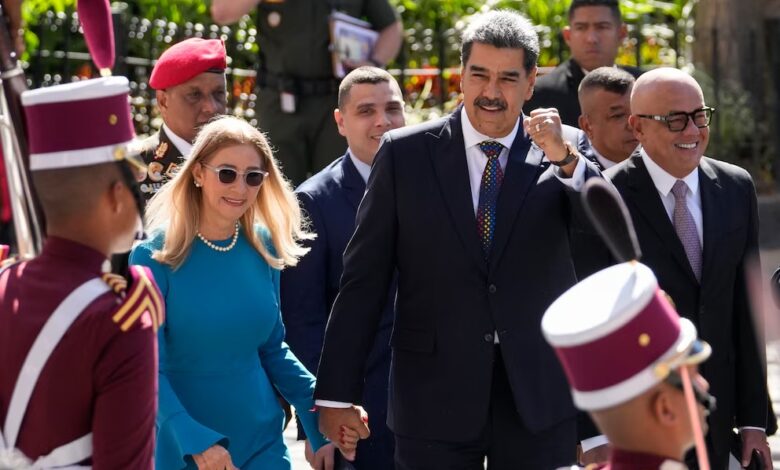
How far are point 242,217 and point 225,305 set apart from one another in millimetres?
425

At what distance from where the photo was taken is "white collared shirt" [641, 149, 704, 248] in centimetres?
560

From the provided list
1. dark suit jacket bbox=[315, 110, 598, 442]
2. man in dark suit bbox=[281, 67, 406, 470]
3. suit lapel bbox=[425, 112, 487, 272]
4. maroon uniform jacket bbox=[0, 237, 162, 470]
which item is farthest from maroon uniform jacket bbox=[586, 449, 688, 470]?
man in dark suit bbox=[281, 67, 406, 470]

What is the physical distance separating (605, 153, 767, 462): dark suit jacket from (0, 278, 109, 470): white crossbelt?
253cm

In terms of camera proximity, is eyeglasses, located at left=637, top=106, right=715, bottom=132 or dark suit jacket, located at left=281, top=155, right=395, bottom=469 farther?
dark suit jacket, located at left=281, top=155, right=395, bottom=469

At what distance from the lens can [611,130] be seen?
6.81m

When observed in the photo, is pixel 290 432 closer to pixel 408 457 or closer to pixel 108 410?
pixel 408 457

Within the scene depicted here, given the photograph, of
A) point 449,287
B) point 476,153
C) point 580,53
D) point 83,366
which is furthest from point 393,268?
point 580,53

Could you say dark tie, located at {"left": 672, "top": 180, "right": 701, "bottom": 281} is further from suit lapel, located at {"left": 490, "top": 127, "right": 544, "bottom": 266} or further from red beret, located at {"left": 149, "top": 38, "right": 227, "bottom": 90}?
red beret, located at {"left": 149, "top": 38, "right": 227, "bottom": 90}

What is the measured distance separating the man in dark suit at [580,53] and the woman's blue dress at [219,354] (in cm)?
302

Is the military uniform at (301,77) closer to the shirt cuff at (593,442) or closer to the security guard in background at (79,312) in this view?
the shirt cuff at (593,442)

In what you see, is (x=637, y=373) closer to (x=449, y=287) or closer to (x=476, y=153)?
(x=449, y=287)

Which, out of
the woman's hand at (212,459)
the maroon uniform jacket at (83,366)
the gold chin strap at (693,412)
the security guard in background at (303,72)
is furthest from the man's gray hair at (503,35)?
the security guard in background at (303,72)

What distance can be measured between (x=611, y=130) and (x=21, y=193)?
3.67 meters

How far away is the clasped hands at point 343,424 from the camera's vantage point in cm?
521
